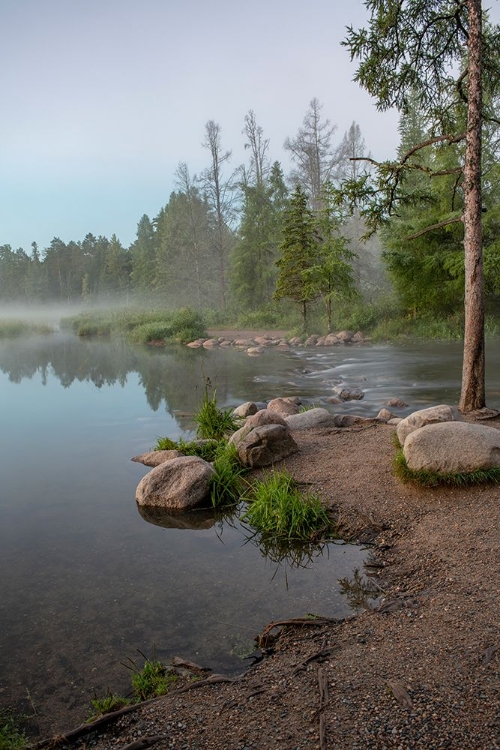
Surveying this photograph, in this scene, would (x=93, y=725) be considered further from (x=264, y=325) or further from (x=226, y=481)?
(x=264, y=325)

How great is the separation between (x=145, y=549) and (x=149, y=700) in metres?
2.75

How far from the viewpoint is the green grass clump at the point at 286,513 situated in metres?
5.98

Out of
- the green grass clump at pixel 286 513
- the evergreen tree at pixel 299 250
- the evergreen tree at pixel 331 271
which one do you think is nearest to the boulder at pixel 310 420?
the green grass clump at pixel 286 513

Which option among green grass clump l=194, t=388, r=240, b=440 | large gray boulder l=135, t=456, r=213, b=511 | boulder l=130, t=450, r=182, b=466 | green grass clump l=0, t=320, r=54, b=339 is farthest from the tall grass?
large gray boulder l=135, t=456, r=213, b=511

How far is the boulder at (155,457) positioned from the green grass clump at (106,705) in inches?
197

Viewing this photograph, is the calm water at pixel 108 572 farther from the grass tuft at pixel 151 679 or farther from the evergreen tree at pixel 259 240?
the evergreen tree at pixel 259 240

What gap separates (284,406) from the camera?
11.9 m

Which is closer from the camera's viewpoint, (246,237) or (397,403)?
(397,403)

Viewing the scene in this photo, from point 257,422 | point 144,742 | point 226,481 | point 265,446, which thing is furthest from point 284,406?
point 144,742

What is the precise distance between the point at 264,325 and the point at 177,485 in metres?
27.2

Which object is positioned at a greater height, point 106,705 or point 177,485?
point 177,485

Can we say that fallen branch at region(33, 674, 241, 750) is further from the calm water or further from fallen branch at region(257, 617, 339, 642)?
fallen branch at region(257, 617, 339, 642)

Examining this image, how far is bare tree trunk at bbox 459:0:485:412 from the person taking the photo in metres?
8.45

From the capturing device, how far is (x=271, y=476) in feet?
24.0
